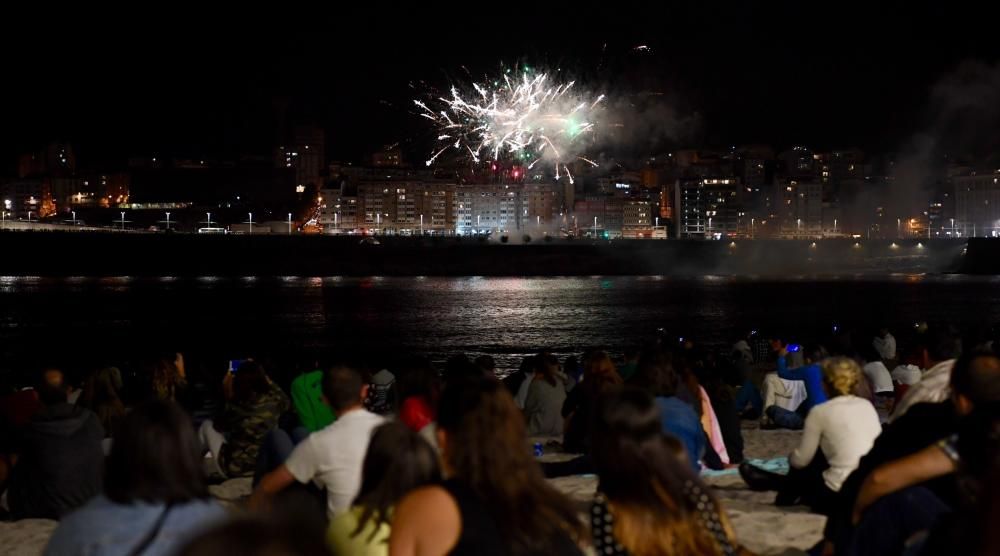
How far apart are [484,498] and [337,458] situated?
1.41 meters

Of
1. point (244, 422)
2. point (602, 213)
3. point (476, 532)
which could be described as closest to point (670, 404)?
point (476, 532)

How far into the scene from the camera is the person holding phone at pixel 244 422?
22.4 ft

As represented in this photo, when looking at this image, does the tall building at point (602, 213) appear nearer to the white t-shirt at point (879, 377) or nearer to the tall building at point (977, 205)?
the tall building at point (977, 205)

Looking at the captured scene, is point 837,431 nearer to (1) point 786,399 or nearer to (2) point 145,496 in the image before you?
(2) point 145,496

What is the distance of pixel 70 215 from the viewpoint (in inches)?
5846

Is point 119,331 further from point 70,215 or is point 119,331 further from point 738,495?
point 70,215

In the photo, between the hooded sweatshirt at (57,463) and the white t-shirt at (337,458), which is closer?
the white t-shirt at (337,458)

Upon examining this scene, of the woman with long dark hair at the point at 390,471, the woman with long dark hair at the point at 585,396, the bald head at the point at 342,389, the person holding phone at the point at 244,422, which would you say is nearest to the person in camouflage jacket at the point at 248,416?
the person holding phone at the point at 244,422

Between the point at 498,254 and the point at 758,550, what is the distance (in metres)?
95.4

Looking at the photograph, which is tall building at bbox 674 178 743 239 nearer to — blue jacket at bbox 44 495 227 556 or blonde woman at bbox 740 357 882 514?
blonde woman at bbox 740 357 882 514

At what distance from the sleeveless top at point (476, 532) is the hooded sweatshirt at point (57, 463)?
12.6 ft

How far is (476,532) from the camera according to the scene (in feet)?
8.42

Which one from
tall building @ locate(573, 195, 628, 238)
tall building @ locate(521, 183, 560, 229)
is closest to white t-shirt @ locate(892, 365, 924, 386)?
tall building @ locate(521, 183, 560, 229)

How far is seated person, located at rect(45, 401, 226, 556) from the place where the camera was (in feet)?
8.03
